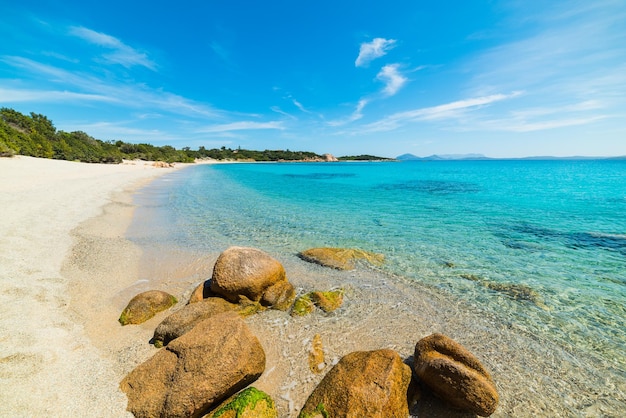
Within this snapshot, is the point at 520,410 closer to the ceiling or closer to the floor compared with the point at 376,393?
closer to the floor

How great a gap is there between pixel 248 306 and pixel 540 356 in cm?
633

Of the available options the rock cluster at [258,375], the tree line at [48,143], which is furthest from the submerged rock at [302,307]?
the tree line at [48,143]

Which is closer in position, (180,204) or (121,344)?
(121,344)

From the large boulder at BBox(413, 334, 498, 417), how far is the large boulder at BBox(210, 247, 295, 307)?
3626 millimetres

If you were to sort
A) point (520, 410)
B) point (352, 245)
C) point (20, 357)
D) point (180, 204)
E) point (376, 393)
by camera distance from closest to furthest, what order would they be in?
→ point (376, 393) < point (520, 410) < point (20, 357) < point (352, 245) < point (180, 204)

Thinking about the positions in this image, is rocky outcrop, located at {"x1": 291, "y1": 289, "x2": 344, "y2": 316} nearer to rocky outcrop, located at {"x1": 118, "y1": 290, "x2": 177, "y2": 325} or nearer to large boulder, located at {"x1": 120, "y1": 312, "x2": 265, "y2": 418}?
large boulder, located at {"x1": 120, "y1": 312, "x2": 265, "y2": 418}

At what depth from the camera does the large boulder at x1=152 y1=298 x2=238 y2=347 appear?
207 inches

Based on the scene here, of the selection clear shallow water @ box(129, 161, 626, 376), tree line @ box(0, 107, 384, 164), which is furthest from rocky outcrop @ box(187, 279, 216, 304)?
tree line @ box(0, 107, 384, 164)

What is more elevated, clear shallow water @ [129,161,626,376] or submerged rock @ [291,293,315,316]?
submerged rock @ [291,293,315,316]

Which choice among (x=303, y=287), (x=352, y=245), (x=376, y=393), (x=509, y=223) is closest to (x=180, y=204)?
(x=352, y=245)

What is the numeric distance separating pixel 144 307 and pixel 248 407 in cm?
400

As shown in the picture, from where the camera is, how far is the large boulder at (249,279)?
661 centimetres

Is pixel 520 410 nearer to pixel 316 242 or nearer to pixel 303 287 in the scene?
pixel 303 287

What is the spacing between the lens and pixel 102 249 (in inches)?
400
